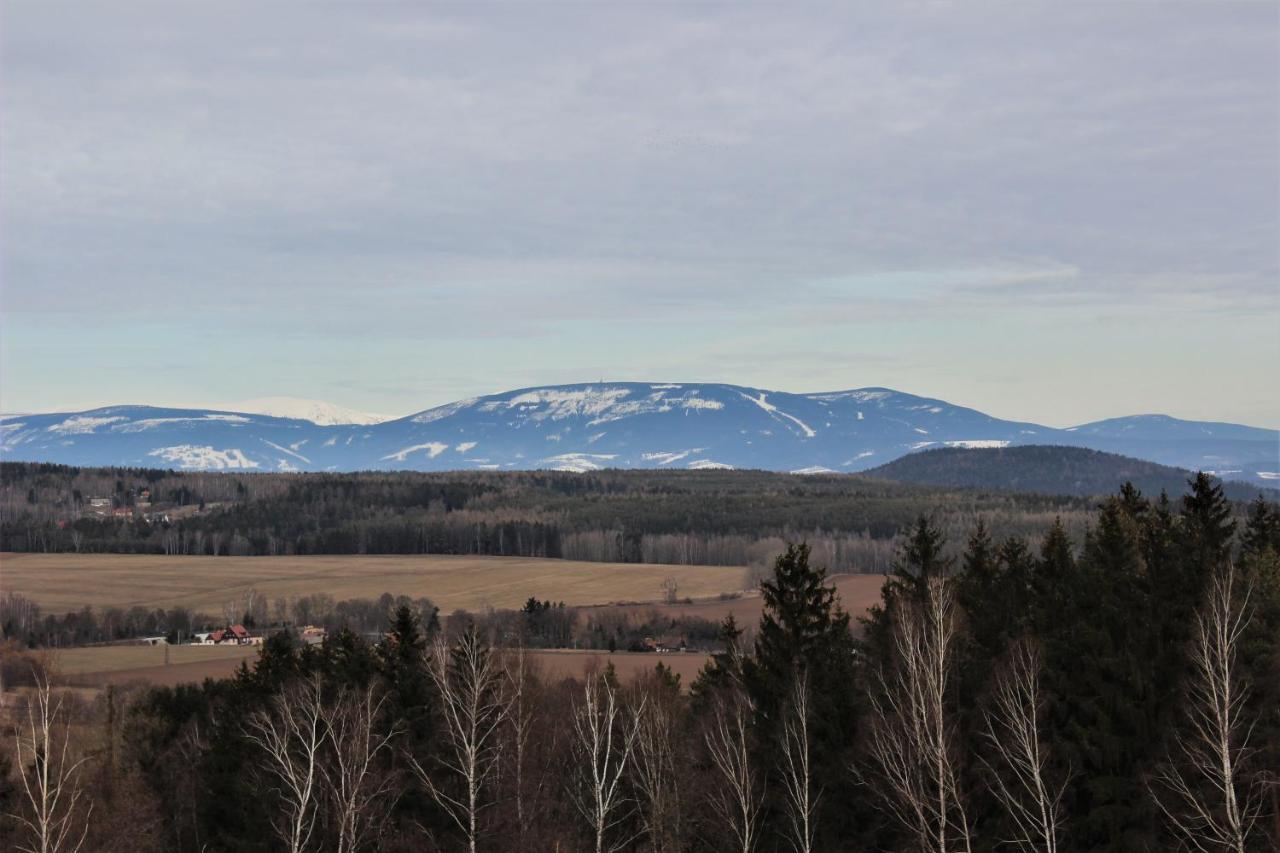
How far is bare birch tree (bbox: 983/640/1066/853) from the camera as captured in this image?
33.1 m

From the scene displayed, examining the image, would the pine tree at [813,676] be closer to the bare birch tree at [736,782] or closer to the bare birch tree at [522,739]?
the bare birch tree at [736,782]

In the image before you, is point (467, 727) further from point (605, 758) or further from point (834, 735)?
point (834, 735)

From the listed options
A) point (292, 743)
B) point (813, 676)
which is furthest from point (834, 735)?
point (292, 743)

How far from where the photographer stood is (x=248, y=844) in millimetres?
48281

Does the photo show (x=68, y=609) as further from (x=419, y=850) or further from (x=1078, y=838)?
(x=1078, y=838)

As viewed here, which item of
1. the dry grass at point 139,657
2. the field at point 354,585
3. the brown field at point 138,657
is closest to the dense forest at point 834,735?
the brown field at point 138,657

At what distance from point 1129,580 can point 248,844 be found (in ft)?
100

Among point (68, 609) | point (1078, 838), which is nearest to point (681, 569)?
point (68, 609)

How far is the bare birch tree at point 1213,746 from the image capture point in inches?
1206

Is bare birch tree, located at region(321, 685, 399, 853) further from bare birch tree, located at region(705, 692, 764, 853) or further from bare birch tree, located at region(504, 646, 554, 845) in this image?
bare birch tree, located at region(705, 692, 764, 853)

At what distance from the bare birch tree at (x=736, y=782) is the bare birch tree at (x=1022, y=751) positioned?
253 inches

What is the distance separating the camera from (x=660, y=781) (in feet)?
137

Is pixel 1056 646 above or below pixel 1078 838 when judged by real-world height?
above

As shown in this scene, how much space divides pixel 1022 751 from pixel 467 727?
17869 millimetres
